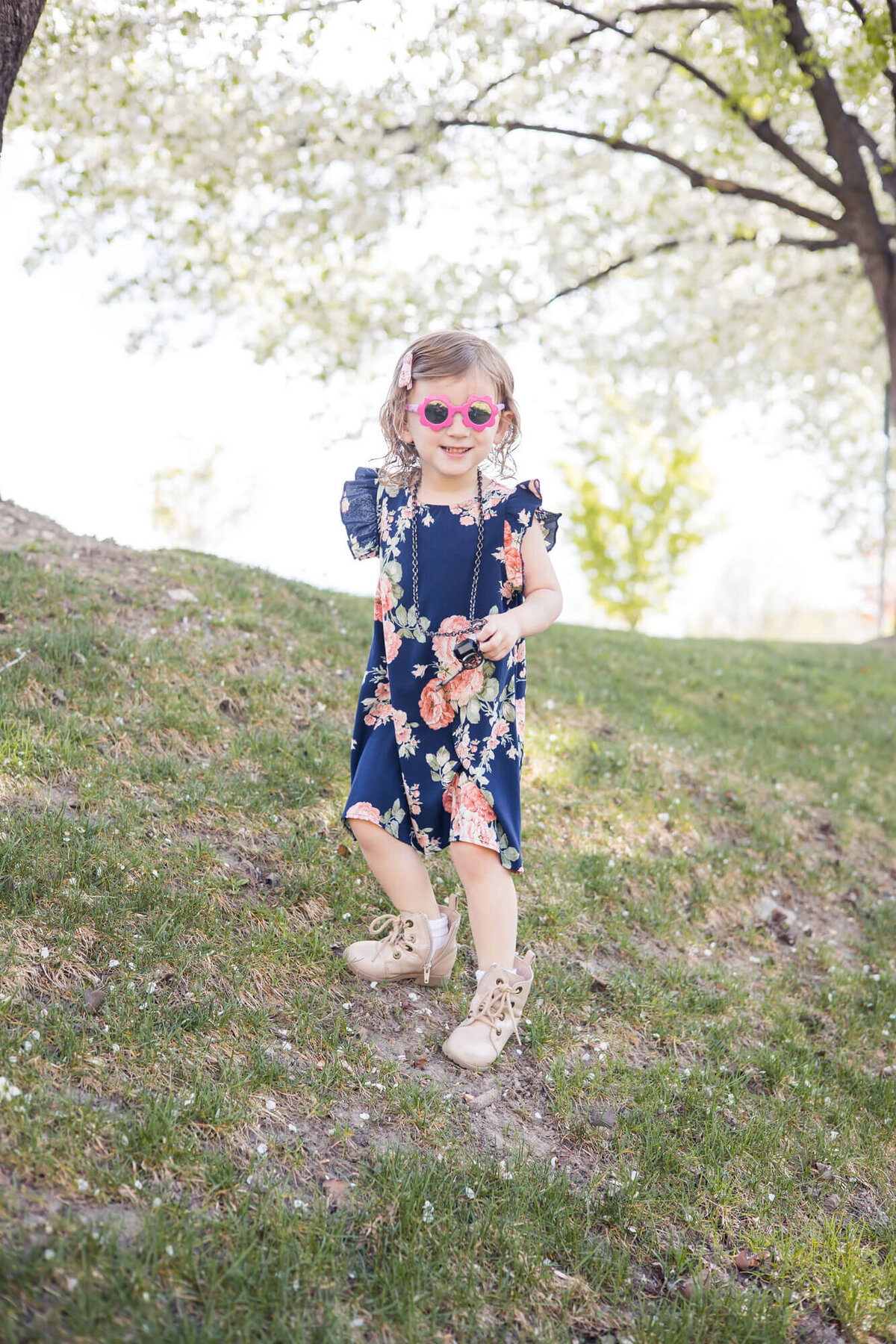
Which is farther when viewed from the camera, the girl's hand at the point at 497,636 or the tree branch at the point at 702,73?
the tree branch at the point at 702,73

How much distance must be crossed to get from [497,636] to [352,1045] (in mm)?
1403

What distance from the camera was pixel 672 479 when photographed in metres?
26.1

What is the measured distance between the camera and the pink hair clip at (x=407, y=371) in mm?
3232

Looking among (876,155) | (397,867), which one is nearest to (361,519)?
(397,867)

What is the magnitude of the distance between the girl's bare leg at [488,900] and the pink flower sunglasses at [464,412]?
4.44ft

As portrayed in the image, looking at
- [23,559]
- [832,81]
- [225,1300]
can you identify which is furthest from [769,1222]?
[832,81]

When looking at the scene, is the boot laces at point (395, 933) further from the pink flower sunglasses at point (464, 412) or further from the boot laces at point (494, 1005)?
the pink flower sunglasses at point (464, 412)

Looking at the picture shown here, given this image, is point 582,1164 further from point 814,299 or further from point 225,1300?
point 814,299

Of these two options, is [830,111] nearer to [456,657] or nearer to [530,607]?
[530,607]

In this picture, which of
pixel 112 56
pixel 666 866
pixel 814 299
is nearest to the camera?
pixel 666 866

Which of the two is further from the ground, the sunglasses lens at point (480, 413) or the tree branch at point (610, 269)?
the tree branch at point (610, 269)

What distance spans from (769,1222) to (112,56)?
9.74 metres

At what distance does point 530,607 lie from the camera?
311cm

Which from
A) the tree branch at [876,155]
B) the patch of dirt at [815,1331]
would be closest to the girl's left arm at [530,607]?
the patch of dirt at [815,1331]
